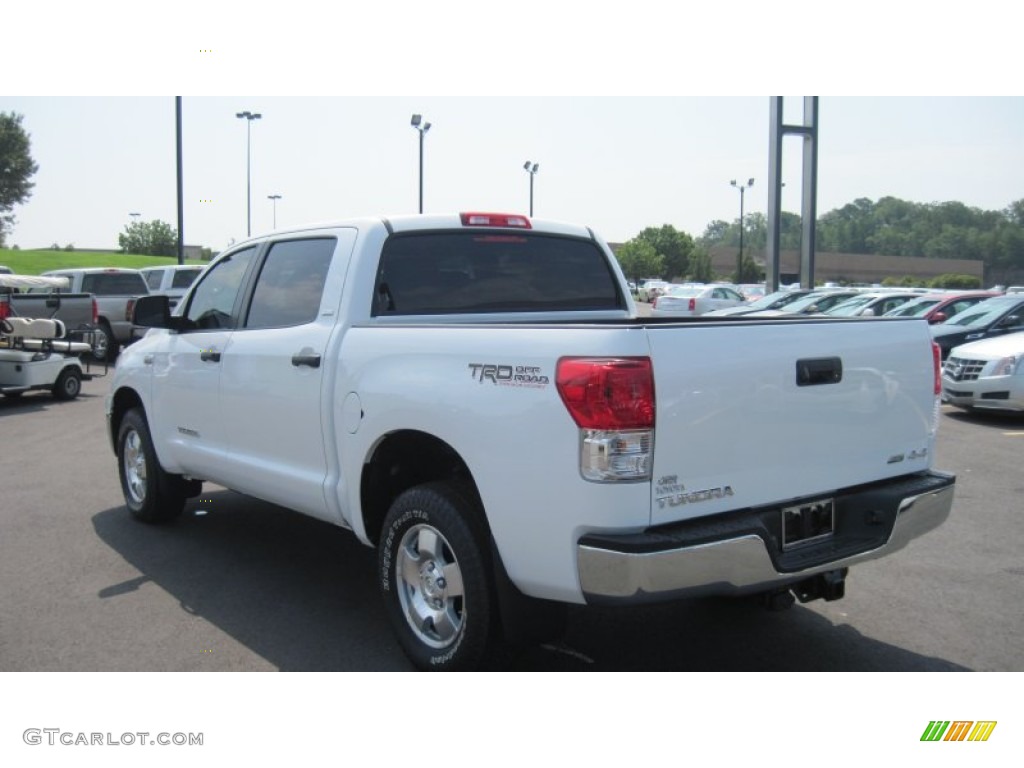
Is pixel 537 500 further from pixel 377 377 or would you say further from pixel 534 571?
pixel 377 377

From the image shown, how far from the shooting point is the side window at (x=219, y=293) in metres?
5.61

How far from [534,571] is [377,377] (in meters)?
1.21

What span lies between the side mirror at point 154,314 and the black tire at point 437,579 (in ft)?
8.66

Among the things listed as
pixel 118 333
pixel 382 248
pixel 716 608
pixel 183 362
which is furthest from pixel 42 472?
pixel 118 333

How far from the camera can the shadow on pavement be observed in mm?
4168

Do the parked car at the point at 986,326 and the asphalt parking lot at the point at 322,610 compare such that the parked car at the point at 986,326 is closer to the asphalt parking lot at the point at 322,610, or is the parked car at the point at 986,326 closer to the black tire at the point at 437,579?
the asphalt parking lot at the point at 322,610

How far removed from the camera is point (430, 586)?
3951 millimetres

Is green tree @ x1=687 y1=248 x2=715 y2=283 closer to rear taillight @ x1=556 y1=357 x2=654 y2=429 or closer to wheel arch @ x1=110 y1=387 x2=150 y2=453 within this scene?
wheel arch @ x1=110 y1=387 x2=150 y2=453

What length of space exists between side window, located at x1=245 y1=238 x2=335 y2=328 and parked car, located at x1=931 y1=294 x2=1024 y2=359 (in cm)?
1202

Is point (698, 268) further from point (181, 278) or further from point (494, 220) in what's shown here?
point (494, 220)

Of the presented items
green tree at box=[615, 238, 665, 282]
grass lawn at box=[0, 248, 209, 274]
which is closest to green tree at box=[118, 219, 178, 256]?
grass lawn at box=[0, 248, 209, 274]
